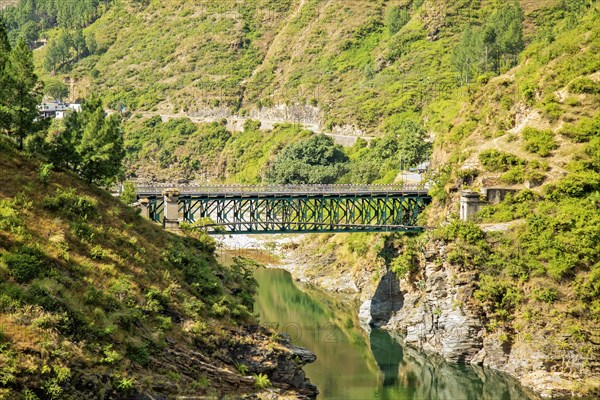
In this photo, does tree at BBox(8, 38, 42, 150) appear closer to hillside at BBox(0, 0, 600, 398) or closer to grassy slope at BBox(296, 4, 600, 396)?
hillside at BBox(0, 0, 600, 398)

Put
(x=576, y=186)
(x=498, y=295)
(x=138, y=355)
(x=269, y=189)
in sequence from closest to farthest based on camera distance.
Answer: (x=138, y=355) < (x=498, y=295) < (x=576, y=186) < (x=269, y=189)

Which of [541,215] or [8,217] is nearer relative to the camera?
[8,217]

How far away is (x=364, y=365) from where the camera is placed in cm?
7719

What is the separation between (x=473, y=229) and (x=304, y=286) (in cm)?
3133

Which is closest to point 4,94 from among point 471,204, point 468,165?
point 471,204

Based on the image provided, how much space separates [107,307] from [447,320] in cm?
3808

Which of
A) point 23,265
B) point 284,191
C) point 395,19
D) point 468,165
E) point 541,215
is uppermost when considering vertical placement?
point 395,19

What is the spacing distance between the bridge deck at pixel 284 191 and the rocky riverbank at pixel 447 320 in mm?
8723

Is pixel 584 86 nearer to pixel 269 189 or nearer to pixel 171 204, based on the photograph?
pixel 269 189

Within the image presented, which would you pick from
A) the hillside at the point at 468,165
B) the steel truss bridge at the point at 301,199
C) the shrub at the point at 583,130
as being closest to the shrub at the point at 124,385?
the hillside at the point at 468,165

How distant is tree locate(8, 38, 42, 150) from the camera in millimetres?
59031

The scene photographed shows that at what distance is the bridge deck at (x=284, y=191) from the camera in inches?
3295

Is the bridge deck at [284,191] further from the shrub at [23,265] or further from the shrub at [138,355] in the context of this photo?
the shrub at [138,355]

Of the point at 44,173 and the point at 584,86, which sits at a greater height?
the point at 584,86
